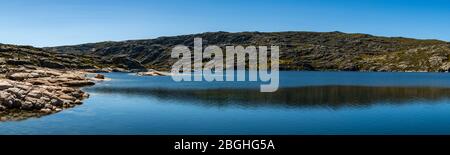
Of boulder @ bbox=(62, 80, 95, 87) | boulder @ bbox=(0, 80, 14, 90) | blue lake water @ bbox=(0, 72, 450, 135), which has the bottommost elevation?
blue lake water @ bbox=(0, 72, 450, 135)

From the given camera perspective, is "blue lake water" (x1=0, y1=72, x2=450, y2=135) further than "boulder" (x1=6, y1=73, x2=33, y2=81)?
No

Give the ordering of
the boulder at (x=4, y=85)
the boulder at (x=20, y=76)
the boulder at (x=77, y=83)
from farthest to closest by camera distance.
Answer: the boulder at (x=77, y=83) < the boulder at (x=20, y=76) < the boulder at (x=4, y=85)

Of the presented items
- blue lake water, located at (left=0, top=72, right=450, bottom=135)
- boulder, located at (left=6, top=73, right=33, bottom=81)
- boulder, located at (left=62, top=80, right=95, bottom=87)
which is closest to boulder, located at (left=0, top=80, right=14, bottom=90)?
blue lake water, located at (left=0, top=72, right=450, bottom=135)

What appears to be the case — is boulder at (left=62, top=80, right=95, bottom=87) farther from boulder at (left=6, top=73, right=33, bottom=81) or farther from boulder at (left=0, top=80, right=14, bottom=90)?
boulder at (left=0, top=80, right=14, bottom=90)

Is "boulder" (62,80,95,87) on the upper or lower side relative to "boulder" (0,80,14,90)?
lower

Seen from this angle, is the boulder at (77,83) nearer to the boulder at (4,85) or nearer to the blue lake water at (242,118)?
the blue lake water at (242,118)

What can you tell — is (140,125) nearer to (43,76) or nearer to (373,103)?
(373,103)

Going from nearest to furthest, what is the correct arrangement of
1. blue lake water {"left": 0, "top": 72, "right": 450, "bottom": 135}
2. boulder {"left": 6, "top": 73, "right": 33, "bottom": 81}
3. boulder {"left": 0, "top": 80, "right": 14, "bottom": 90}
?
blue lake water {"left": 0, "top": 72, "right": 450, "bottom": 135} → boulder {"left": 0, "top": 80, "right": 14, "bottom": 90} → boulder {"left": 6, "top": 73, "right": 33, "bottom": 81}

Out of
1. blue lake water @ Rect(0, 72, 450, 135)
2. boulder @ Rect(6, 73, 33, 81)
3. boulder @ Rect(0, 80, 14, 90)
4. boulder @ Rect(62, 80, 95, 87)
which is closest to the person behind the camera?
blue lake water @ Rect(0, 72, 450, 135)

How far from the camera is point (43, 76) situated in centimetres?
12494

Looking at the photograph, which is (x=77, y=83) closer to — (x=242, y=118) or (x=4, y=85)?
(x=4, y=85)

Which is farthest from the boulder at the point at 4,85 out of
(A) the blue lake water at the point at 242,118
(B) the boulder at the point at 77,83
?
(B) the boulder at the point at 77,83
